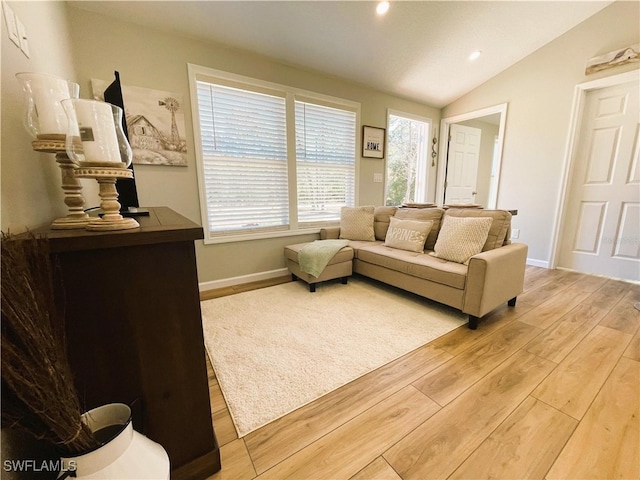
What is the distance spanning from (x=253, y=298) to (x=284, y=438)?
1.55 metres

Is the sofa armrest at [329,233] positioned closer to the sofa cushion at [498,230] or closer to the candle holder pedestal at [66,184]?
the sofa cushion at [498,230]

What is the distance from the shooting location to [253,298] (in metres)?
2.54

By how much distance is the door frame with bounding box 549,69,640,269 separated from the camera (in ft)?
9.07

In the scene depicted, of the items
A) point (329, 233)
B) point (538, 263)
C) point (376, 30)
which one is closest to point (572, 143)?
point (538, 263)

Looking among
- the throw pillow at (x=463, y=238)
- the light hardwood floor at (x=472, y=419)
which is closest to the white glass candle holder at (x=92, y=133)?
the light hardwood floor at (x=472, y=419)

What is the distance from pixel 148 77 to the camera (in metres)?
2.25

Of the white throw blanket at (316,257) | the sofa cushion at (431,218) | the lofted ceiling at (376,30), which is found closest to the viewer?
the lofted ceiling at (376,30)

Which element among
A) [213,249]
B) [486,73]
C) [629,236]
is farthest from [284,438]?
[486,73]

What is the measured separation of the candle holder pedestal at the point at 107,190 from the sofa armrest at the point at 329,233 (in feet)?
8.41

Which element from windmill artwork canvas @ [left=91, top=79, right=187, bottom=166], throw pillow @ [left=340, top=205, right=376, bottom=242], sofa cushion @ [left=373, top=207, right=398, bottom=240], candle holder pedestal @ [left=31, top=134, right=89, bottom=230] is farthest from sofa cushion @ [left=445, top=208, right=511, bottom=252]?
windmill artwork canvas @ [left=91, top=79, right=187, bottom=166]

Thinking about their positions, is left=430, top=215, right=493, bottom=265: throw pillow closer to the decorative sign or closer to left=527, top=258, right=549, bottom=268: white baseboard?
left=527, top=258, right=549, bottom=268: white baseboard

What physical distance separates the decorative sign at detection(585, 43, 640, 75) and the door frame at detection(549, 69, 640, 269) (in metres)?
0.11

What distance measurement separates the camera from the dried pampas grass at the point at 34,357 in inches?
19.9

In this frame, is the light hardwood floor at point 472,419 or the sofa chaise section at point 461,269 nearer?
the light hardwood floor at point 472,419
